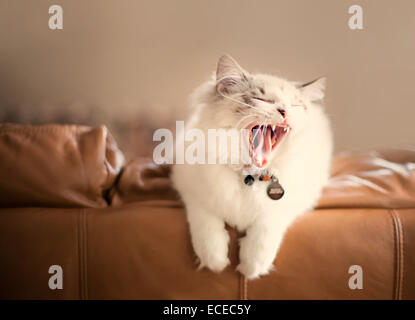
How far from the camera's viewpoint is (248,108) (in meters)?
1.04

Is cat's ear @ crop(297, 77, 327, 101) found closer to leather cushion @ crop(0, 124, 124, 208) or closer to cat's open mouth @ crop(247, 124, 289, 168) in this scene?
cat's open mouth @ crop(247, 124, 289, 168)

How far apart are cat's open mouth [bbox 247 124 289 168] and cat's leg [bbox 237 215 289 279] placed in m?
0.22

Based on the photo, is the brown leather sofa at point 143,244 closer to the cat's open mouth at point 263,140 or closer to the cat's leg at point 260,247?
the cat's leg at point 260,247

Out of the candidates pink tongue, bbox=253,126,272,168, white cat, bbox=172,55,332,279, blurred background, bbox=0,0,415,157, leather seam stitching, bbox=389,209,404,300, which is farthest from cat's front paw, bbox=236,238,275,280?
blurred background, bbox=0,0,415,157

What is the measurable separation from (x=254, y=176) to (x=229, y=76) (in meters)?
0.38

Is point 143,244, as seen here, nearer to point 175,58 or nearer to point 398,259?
point 398,259

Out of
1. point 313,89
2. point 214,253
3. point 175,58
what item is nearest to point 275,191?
point 214,253

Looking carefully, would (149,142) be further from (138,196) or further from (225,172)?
(225,172)

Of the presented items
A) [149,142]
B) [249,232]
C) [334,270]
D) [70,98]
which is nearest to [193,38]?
[149,142]

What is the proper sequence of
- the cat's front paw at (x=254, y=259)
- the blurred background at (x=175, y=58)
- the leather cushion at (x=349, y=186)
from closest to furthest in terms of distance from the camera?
1. the cat's front paw at (x=254, y=259)
2. the leather cushion at (x=349, y=186)
3. the blurred background at (x=175, y=58)

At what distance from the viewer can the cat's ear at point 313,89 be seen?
116 centimetres

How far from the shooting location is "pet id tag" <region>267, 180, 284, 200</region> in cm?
105

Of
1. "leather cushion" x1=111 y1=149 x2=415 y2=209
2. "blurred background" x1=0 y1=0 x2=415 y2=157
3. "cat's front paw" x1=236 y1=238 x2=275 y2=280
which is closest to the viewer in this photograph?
"cat's front paw" x1=236 y1=238 x2=275 y2=280

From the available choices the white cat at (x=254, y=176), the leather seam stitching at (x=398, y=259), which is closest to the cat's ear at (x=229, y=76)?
the white cat at (x=254, y=176)
